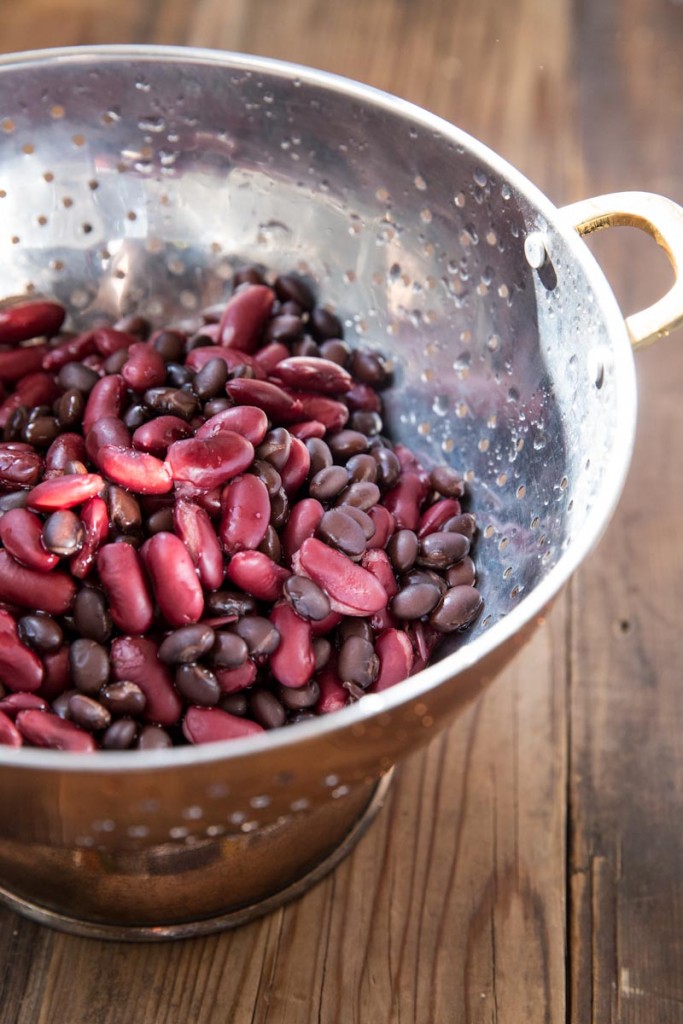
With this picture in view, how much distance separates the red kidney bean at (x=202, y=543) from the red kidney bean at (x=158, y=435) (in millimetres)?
74

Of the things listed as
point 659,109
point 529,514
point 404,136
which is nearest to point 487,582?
point 529,514

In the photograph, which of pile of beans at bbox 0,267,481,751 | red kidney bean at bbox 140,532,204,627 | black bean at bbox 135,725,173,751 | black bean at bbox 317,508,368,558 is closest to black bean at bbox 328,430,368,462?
pile of beans at bbox 0,267,481,751

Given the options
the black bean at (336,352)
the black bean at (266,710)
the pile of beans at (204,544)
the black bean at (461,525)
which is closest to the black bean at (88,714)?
the pile of beans at (204,544)

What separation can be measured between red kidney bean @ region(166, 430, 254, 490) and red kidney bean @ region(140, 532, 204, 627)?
0.07 meters

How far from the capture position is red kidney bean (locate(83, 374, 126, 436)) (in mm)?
896

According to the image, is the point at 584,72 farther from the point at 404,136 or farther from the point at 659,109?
the point at 404,136

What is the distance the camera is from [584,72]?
63.7 inches

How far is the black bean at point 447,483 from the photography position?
919 mm

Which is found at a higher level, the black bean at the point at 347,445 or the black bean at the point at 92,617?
the black bean at the point at 347,445

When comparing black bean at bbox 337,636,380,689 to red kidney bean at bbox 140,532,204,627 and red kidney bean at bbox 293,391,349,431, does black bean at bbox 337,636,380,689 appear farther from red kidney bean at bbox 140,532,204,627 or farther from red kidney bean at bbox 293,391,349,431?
red kidney bean at bbox 293,391,349,431

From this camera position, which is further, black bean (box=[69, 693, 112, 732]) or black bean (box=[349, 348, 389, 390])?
black bean (box=[349, 348, 389, 390])

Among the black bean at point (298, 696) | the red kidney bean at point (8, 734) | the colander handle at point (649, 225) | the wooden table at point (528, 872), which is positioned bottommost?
the wooden table at point (528, 872)

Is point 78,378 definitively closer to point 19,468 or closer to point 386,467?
point 19,468

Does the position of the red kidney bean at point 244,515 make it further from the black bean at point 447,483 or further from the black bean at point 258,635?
the black bean at point 447,483
